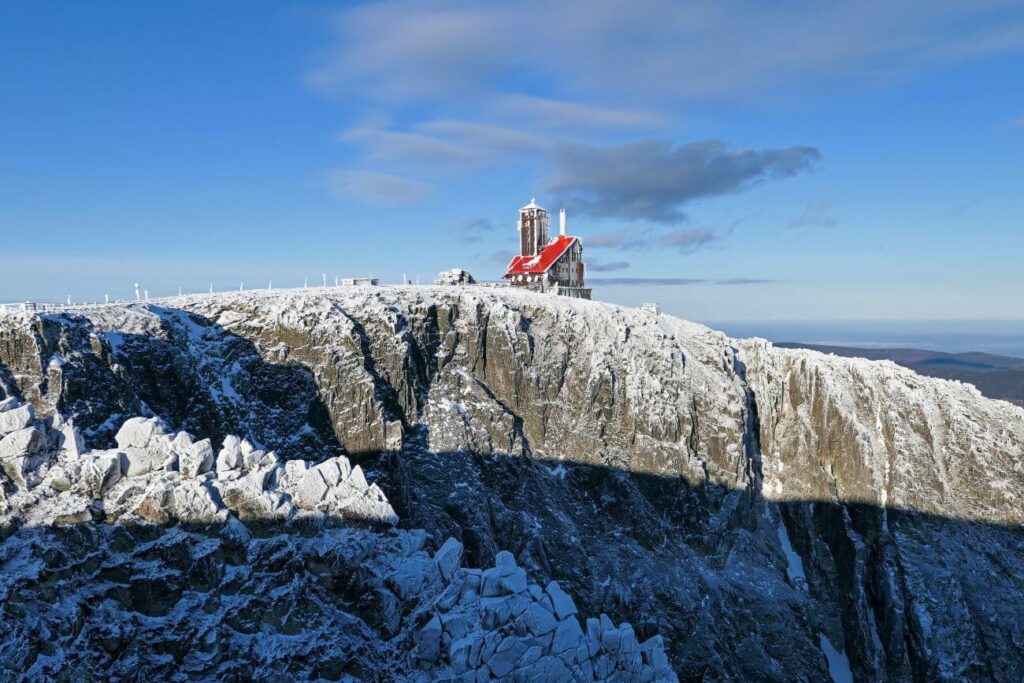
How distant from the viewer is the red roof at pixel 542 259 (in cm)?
10381

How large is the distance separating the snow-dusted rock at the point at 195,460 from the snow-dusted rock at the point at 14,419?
6.36 metres

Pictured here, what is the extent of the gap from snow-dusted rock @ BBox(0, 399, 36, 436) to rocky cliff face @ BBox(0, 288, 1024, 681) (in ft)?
70.6

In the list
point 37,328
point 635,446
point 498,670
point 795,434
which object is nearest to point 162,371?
point 37,328

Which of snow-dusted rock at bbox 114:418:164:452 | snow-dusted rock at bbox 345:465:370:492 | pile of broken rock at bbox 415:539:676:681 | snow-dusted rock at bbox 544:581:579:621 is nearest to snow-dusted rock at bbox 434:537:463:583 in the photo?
pile of broken rock at bbox 415:539:676:681

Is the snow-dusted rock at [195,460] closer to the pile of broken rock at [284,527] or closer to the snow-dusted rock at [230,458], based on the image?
the pile of broken rock at [284,527]

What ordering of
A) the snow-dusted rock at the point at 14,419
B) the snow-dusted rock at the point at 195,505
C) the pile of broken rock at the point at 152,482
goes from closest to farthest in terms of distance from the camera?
the pile of broken rock at the point at 152,482
the snow-dusted rock at the point at 195,505
the snow-dusted rock at the point at 14,419

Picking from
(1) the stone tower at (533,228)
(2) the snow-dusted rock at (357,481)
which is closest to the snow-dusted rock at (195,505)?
(2) the snow-dusted rock at (357,481)

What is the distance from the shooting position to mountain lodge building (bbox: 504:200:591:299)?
102625 millimetres

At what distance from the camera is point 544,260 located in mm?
105188

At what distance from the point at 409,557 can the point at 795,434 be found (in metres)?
74.1

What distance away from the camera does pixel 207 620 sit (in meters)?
25.8

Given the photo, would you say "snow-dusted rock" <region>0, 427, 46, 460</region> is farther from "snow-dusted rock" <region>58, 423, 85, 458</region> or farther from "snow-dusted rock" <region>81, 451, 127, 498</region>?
"snow-dusted rock" <region>81, 451, 127, 498</region>

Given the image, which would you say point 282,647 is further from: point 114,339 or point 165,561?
point 114,339

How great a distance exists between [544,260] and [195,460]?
264ft
